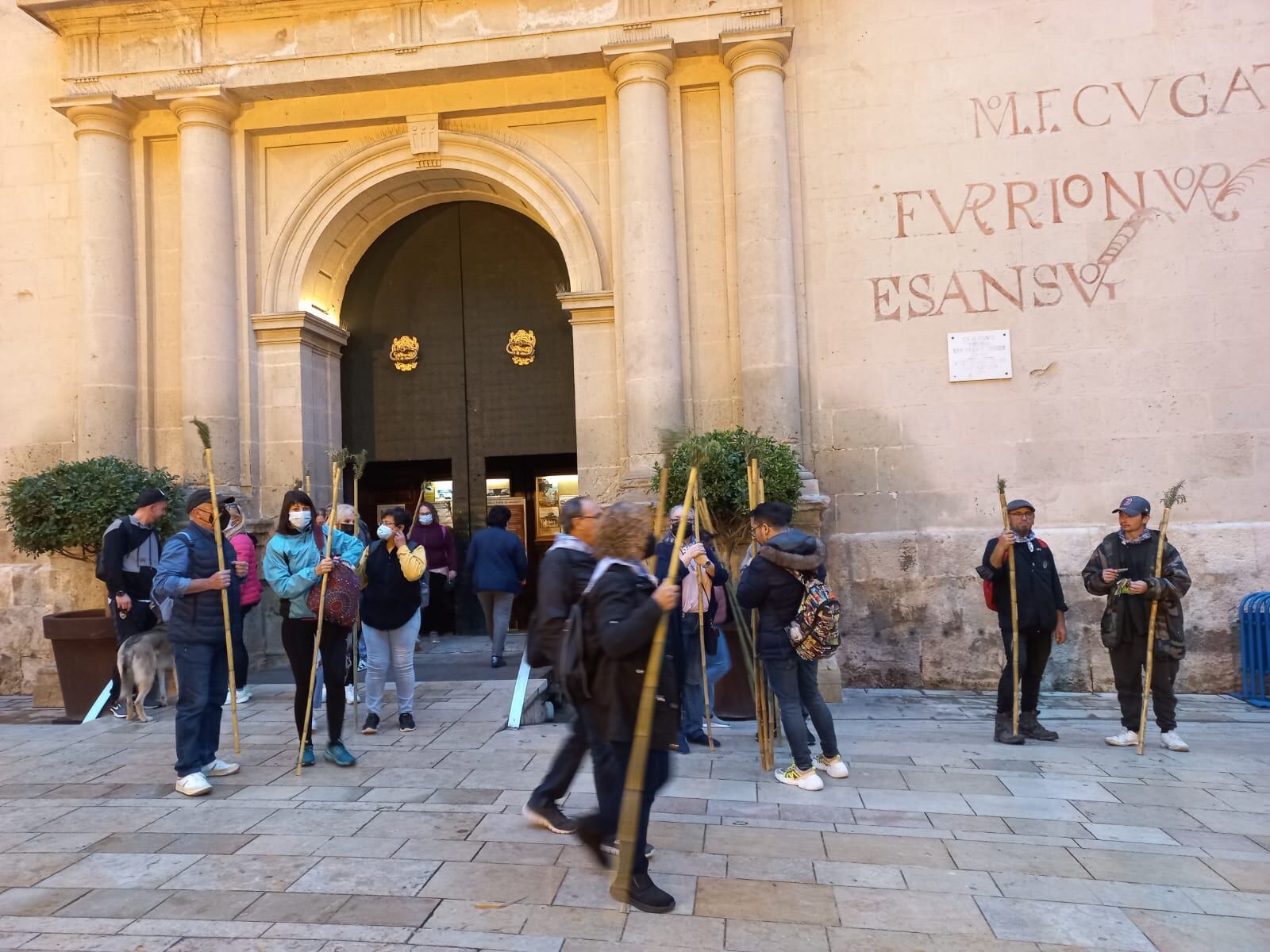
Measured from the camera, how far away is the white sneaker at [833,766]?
539 cm

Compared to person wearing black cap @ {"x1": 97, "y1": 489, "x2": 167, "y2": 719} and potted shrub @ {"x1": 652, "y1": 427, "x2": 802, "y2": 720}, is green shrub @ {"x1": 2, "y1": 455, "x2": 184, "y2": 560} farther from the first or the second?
potted shrub @ {"x1": 652, "y1": 427, "x2": 802, "y2": 720}

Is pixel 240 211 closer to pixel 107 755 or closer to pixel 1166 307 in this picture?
pixel 107 755

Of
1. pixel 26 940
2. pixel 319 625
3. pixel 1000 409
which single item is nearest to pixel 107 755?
pixel 319 625

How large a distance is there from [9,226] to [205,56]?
294 centimetres

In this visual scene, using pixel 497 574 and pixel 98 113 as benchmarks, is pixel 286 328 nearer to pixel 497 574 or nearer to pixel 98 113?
pixel 98 113

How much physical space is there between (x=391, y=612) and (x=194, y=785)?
67.7 inches

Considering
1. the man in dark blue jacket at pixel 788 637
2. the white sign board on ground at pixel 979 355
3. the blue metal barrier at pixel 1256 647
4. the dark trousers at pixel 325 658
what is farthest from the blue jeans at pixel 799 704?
the blue metal barrier at pixel 1256 647

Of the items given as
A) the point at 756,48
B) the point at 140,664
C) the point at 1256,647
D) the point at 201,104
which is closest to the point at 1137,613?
the point at 1256,647

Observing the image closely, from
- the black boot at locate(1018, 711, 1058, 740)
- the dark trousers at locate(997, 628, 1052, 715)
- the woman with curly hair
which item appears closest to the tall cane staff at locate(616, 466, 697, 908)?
the woman with curly hair

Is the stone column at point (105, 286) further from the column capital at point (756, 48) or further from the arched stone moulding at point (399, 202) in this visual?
the column capital at point (756, 48)

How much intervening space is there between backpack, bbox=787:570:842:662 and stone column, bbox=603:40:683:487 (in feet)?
11.3

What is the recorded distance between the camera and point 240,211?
9656mm

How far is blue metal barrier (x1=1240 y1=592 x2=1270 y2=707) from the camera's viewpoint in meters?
7.56

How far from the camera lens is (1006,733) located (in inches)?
246
